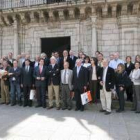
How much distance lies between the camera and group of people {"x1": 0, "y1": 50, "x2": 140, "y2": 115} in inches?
308

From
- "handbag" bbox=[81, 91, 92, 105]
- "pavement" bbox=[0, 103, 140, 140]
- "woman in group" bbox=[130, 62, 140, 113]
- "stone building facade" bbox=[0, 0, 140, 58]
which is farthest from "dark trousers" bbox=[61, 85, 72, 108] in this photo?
"stone building facade" bbox=[0, 0, 140, 58]

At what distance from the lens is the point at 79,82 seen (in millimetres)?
8039

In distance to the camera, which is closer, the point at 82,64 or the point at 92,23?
the point at 82,64

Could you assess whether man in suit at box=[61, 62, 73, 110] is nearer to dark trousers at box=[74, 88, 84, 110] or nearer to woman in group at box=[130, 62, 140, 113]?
dark trousers at box=[74, 88, 84, 110]

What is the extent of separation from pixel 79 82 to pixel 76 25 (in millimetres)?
5285

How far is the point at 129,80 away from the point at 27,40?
7.57 meters

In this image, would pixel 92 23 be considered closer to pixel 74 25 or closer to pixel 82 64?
pixel 74 25

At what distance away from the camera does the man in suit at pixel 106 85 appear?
768cm

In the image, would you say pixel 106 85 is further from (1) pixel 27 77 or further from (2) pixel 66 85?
(1) pixel 27 77

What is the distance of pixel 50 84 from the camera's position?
850 centimetres

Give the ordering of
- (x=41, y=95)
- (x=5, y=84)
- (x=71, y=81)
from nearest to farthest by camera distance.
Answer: (x=71, y=81)
(x=41, y=95)
(x=5, y=84)

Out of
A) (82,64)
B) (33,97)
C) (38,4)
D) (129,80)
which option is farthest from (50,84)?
(38,4)

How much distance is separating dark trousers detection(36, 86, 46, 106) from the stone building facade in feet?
14.0

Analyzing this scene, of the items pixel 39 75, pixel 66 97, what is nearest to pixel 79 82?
pixel 66 97
